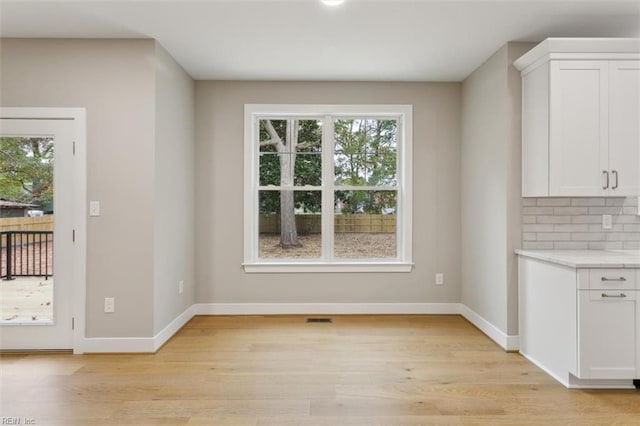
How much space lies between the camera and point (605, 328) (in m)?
2.76

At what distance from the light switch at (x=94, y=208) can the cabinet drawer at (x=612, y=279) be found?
3712mm

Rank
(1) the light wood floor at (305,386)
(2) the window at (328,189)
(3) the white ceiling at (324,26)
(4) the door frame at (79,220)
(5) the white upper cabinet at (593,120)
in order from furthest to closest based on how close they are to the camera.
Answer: (2) the window at (328,189) < (4) the door frame at (79,220) < (5) the white upper cabinet at (593,120) < (3) the white ceiling at (324,26) < (1) the light wood floor at (305,386)

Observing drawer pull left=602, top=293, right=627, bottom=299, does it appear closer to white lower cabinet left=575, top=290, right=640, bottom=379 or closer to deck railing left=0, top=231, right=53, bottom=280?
white lower cabinet left=575, top=290, right=640, bottom=379

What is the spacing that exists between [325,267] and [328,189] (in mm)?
882

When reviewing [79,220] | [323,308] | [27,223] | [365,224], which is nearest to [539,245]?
[365,224]

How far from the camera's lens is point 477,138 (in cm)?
421

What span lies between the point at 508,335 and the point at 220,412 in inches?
96.0

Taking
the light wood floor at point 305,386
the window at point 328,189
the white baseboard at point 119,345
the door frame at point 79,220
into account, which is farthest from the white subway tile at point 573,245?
the door frame at point 79,220

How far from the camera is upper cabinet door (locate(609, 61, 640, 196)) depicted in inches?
123

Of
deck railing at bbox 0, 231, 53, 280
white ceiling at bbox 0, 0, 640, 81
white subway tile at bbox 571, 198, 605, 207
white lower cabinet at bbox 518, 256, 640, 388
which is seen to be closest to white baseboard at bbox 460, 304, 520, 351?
white lower cabinet at bbox 518, 256, 640, 388

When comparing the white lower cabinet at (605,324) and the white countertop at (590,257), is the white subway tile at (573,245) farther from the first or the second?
the white lower cabinet at (605,324)

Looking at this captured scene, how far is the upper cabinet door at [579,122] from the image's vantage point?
313 cm

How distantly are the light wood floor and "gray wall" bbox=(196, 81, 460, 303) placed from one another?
77 cm

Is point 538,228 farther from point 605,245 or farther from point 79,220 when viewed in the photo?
point 79,220
